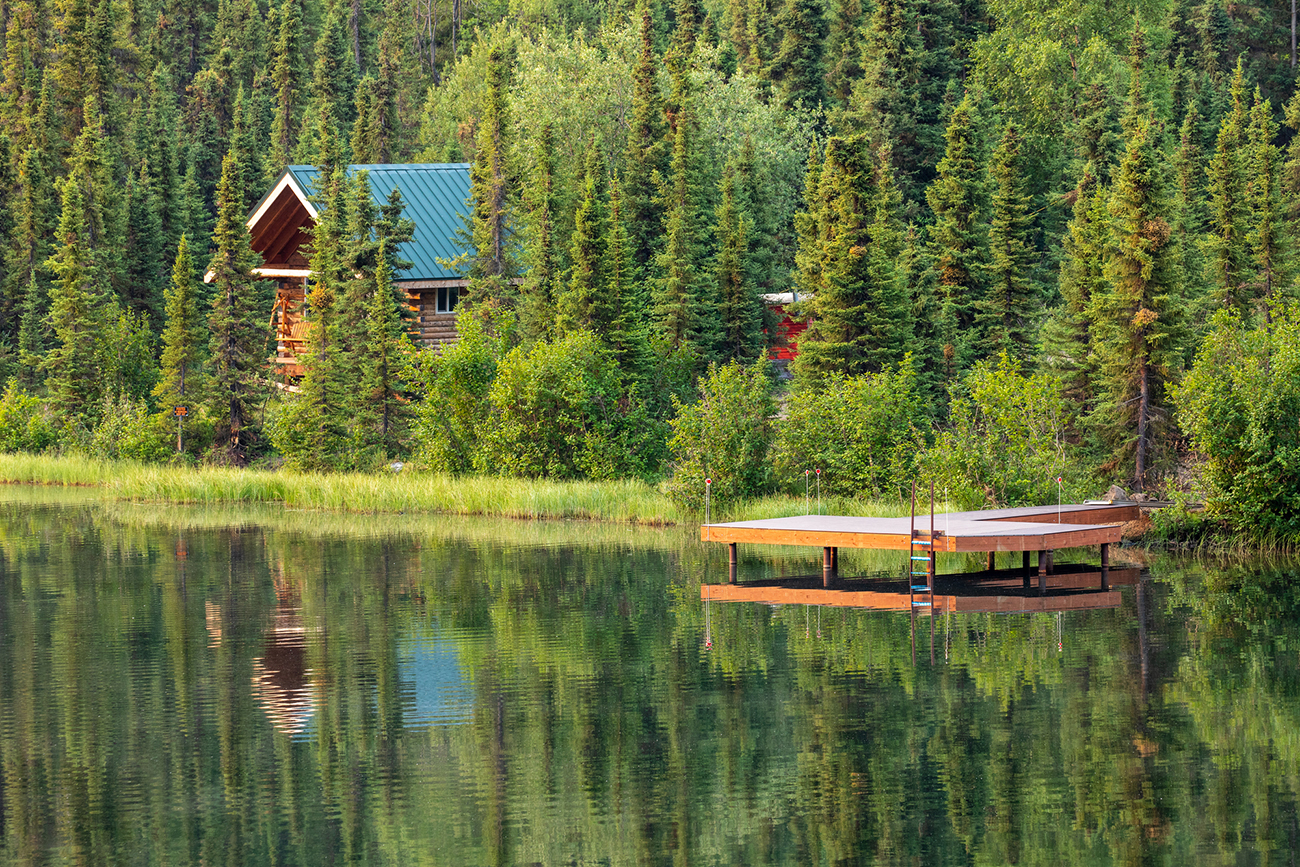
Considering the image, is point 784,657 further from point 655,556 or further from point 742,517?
point 742,517

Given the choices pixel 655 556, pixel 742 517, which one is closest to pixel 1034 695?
pixel 655 556

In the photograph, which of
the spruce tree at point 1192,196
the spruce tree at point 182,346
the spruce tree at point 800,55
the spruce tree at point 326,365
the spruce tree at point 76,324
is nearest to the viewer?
the spruce tree at point 1192,196

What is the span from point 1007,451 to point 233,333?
26.3m

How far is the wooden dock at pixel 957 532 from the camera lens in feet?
85.7

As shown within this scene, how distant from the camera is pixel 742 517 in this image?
3675cm

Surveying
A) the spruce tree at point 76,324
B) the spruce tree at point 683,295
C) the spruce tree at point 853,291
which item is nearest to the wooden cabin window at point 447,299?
the spruce tree at point 683,295

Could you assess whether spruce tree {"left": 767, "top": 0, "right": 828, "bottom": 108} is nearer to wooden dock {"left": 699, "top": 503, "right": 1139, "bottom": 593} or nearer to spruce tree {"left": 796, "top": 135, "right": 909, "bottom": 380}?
spruce tree {"left": 796, "top": 135, "right": 909, "bottom": 380}

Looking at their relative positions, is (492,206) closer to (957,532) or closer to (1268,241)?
(1268,241)

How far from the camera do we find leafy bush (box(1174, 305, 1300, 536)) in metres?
31.4

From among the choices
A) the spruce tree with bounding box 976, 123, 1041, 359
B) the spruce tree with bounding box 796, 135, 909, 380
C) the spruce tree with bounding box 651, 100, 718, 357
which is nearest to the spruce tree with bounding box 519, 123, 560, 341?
the spruce tree with bounding box 651, 100, 718, 357

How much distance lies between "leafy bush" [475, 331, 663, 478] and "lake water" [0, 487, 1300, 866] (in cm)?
1248

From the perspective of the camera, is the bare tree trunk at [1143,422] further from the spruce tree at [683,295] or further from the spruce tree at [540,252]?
the spruce tree at [540,252]

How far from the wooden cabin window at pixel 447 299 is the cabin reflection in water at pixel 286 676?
1150 inches

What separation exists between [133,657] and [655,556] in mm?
12048
